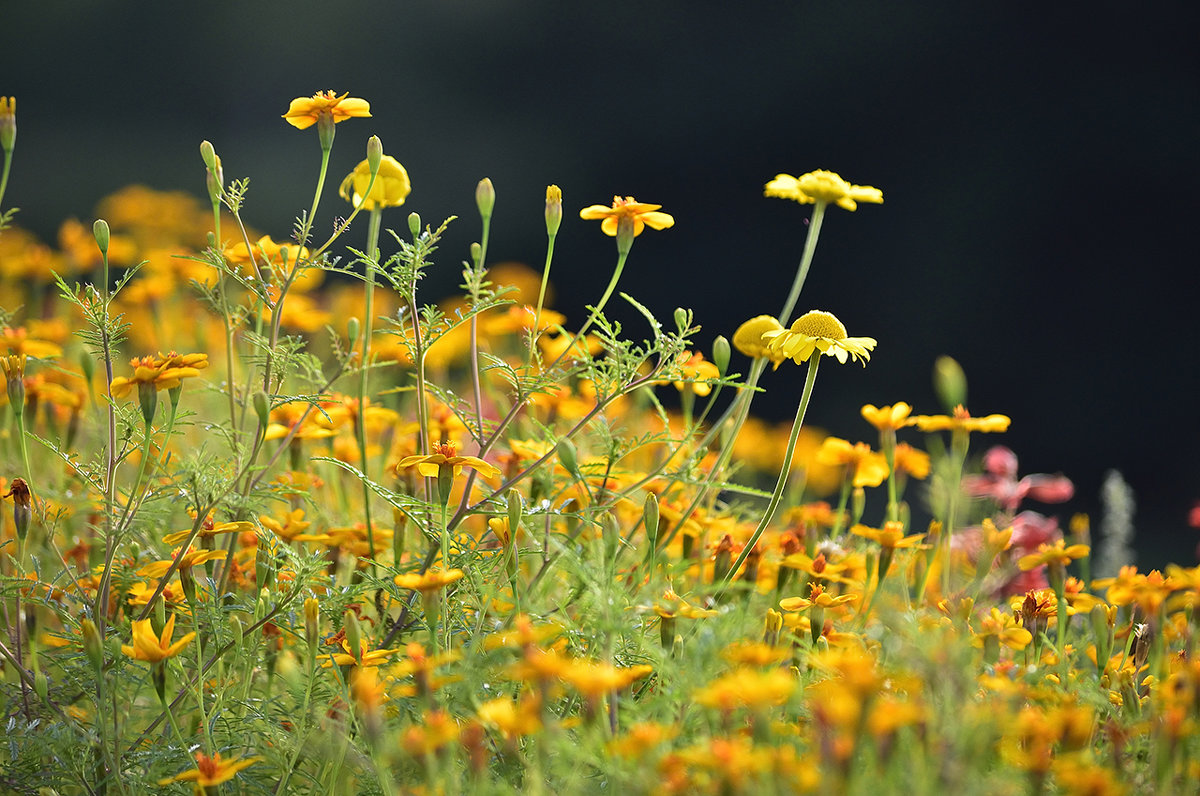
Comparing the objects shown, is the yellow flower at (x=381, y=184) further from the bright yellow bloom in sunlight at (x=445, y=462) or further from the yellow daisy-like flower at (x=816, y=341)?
the yellow daisy-like flower at (x=816, y=341)

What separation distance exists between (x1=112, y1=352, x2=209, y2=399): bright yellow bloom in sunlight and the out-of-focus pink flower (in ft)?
2.70

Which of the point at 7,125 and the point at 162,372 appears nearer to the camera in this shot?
the point at 162,372

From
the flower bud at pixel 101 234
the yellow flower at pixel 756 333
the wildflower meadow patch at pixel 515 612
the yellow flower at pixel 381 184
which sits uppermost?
the yellow flower at pixel 381 184

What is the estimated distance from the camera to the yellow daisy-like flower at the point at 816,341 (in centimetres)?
76

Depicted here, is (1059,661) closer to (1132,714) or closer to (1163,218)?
(1132,714)

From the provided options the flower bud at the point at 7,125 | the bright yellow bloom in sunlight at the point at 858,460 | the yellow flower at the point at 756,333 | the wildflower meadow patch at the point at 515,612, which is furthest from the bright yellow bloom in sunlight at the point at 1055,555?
the flower bud at the point at 7,125

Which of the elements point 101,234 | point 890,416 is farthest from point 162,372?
point 890,416

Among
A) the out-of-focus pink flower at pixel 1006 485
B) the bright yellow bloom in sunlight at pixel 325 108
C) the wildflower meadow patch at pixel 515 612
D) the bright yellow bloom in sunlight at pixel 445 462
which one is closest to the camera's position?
the wildflower meadow patch at pixel 515 612

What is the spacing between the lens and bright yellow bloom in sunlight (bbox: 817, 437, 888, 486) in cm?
99

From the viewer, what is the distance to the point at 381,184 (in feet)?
2.86

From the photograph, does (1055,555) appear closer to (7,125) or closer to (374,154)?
(374,154)

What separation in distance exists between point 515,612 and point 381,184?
40cm

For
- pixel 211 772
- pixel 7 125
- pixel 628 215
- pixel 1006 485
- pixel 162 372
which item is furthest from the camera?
pixel 1006 485

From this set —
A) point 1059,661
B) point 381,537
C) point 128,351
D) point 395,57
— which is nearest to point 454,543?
point 381,537
